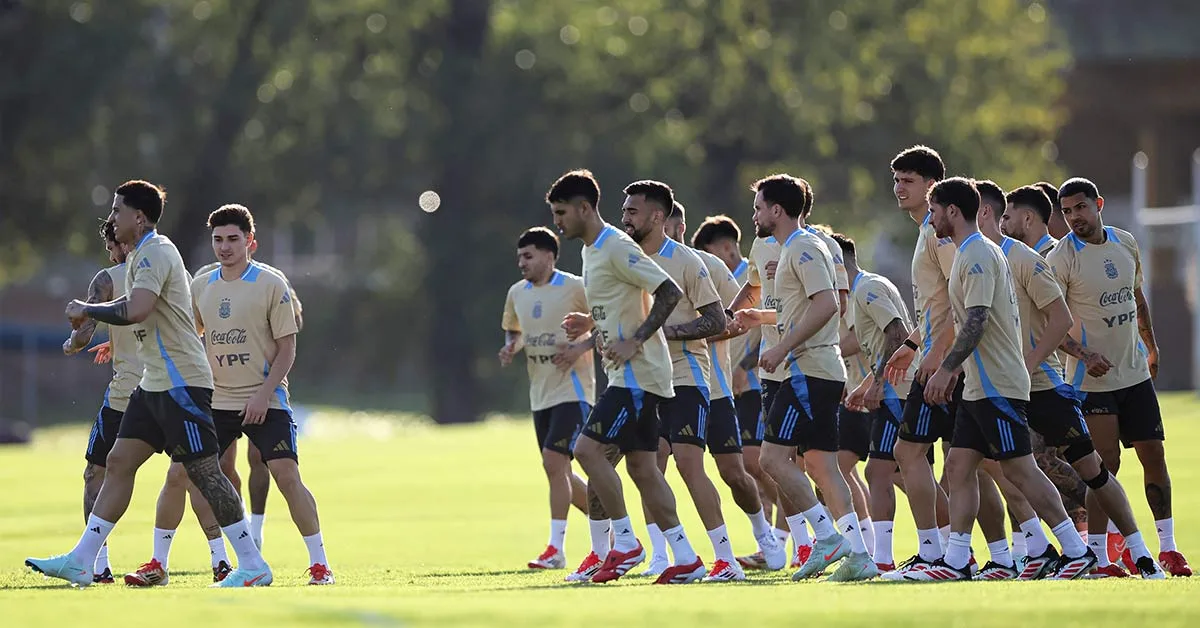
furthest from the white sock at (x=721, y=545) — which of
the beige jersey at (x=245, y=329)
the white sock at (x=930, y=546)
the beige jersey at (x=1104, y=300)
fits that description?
the beige jersey at (x=245, y=329)

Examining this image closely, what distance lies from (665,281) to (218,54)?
138ft

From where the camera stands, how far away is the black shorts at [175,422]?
37.1ft

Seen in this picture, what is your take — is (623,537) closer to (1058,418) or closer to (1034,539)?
(1034,539)

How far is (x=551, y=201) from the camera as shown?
1162 centimetres

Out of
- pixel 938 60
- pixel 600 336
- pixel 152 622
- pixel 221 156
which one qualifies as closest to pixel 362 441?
pixel 221 156

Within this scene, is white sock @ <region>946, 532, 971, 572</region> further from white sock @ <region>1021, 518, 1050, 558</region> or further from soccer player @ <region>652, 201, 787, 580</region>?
soccer player @ <region>652, 201, 787, 580</region>

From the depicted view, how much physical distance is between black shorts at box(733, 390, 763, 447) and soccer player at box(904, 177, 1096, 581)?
3702mm

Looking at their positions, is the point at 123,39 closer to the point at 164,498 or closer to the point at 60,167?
the point at 60,167

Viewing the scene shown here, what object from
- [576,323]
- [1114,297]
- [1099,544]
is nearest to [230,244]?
[576,323]

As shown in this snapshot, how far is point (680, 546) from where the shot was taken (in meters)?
11.6

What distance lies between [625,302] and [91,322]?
3.08 metres

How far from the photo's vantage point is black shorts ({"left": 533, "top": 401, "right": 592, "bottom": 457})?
14711 mm

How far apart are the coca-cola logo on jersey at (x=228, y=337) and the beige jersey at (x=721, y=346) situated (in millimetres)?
3162

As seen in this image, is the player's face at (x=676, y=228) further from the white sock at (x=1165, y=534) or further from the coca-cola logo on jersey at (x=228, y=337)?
the white sock at (x=1165, y=534)
